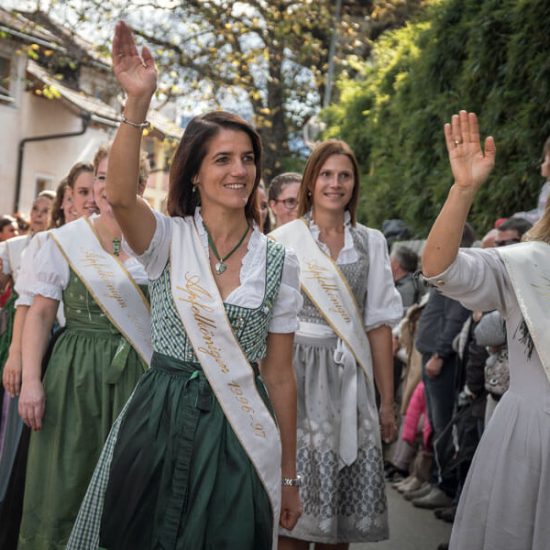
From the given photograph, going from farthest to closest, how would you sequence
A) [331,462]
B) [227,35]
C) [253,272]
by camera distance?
[227,35] < [331,462] < [253,272]

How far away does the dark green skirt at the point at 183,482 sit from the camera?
3.18 metres

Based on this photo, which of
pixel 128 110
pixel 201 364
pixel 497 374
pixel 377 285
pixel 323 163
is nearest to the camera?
pixel 128 110

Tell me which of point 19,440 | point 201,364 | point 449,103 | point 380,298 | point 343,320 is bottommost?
point 19,440

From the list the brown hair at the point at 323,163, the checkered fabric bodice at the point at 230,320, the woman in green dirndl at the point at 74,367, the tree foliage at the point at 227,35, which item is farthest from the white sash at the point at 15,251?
the tree foliage at the point at 227,35

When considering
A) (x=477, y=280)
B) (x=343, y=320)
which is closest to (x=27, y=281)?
(x=343, y=320)

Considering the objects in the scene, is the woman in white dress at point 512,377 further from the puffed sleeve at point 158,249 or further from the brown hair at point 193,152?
the puffed sleeve at point 158,249

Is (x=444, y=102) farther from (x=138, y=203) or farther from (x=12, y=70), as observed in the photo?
(x=12, y=70)

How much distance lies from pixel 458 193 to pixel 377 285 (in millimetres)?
2044

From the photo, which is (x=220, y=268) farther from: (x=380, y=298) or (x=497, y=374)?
(x=497, y=374)

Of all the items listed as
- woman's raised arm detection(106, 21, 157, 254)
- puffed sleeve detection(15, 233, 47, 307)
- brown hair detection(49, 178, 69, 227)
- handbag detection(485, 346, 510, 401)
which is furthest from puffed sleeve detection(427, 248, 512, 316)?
brown hair detection(49, 178, 69, 227)

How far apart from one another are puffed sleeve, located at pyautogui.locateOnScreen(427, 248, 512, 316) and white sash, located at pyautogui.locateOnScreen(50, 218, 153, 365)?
167cm

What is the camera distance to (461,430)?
6.37m

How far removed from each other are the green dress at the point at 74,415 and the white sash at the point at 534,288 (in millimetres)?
1855

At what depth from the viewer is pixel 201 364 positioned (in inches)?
130
